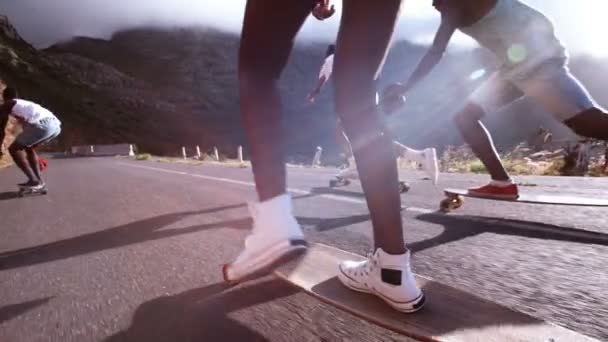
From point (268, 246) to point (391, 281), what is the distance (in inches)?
18.1

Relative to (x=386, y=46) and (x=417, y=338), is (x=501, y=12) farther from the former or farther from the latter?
(x=417, y=338)

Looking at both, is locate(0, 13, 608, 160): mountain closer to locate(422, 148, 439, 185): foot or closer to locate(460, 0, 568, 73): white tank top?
locate(422, 148, 439, 185): foot

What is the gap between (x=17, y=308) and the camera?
66.2 inches

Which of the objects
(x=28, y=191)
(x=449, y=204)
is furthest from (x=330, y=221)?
(x=28, y=191)

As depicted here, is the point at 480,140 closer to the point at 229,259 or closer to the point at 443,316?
the point at 229,259

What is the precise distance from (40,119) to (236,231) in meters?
6.09

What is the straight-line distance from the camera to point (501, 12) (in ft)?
9.51

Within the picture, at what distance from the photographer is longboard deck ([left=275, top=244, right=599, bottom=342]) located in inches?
44.6

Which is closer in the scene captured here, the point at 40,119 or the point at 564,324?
the point at 564,324

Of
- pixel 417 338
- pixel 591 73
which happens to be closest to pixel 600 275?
pixel 417 338

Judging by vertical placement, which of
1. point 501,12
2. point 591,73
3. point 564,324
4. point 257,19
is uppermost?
point 591,73

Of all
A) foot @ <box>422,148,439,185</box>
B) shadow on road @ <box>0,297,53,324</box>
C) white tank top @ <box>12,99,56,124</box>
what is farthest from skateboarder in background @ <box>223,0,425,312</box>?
white tank top @ <box>12,99,56,124</box>

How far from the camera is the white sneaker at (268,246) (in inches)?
59.6

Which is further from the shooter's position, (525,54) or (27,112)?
(27,112)
